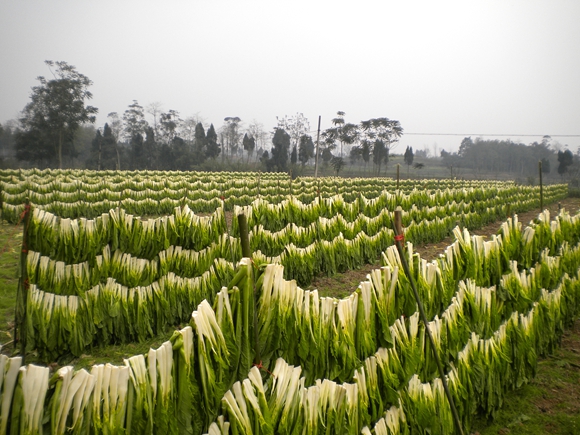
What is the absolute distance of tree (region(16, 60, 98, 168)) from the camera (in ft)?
130

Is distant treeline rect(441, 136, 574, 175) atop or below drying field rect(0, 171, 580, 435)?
atop

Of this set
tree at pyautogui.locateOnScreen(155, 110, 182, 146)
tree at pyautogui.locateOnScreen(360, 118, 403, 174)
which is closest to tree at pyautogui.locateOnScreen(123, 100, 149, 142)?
tree at pyautogui.locateOnScreen(155, 110, 182, 146)

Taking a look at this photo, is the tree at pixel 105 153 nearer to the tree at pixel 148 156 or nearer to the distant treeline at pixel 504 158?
the tree at pixel 148 156

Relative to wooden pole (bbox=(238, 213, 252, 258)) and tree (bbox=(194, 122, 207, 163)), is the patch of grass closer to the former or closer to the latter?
wooden pole (bbox=(238, 213, 252, 258))

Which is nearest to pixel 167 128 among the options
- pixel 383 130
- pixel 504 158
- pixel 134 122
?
pixel 134 122

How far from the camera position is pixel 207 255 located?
16.0ft

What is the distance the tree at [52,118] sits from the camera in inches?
1556

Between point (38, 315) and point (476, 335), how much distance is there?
408 cm

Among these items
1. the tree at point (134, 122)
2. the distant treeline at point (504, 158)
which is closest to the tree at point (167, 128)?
the tree at point (134, 122)

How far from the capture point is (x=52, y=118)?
39.9 m

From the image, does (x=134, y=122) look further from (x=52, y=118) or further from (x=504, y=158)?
(x=504, y=158)

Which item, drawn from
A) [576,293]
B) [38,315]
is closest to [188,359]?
[38,315]

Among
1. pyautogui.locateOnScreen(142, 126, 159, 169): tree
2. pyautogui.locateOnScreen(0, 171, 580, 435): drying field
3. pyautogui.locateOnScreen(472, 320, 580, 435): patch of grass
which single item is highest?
pyautogui.locateOnScreen(142, 126, 159, 169): tree

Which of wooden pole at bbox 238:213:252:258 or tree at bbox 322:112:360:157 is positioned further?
tree at bbox 322:112:360:157
